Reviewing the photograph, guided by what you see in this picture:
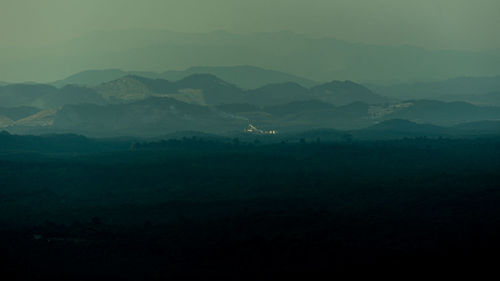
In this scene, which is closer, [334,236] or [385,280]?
[385,280]

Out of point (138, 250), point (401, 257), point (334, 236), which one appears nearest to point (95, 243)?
point (138, 250)

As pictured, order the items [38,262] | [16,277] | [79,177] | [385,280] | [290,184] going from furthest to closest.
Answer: [79,177] → [290,184] → [38,262] → [16,277] → [385,280]

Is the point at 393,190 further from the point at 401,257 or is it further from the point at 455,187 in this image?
the point at 401,257

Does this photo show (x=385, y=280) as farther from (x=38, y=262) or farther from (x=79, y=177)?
(x=79, y=177)

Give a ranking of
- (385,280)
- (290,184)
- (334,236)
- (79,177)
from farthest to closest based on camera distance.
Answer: (79,177), (290,184), (334,236), (385,280)

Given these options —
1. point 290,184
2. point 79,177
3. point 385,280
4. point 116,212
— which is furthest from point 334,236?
point 79,177

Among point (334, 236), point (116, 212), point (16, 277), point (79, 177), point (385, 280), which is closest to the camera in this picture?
point (385, 280)
